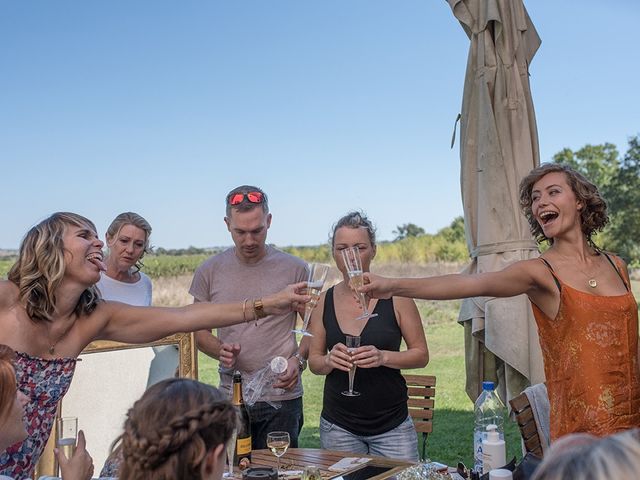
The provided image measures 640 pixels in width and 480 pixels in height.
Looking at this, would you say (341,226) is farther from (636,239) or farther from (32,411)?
(636,239)

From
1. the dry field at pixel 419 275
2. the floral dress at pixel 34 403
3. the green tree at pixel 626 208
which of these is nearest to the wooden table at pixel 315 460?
the floral dress at pixel 34 403

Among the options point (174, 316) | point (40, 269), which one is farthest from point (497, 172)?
point (40, 269)

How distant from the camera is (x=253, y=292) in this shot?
3.79 metres

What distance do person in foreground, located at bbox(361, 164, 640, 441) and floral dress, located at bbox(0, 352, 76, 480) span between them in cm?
135

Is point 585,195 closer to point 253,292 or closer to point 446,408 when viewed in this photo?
point 253,292

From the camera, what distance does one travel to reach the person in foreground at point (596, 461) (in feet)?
3.44

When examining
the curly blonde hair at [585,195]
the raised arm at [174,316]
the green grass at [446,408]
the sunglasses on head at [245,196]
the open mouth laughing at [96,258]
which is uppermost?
the sunglasses on head at [245,196]

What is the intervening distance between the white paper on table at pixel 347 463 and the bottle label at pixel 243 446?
0.41m

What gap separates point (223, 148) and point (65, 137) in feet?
15.3

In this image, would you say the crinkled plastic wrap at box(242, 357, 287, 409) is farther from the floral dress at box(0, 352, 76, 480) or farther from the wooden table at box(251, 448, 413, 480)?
the floral dress at box(0, 352, 76, 480)

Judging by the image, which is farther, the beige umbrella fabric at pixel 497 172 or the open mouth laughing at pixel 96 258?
the beige umbrella fabric at pixel 497 172

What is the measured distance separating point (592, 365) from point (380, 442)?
3.79 ft

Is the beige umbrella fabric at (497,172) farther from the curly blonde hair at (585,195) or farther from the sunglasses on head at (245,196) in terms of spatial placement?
the sunglasses on head at (245,196)

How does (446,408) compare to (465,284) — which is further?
(446,408)
